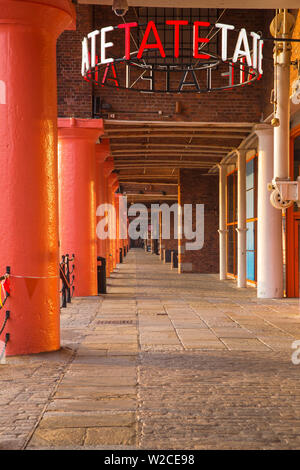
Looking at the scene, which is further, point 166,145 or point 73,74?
point 166,145

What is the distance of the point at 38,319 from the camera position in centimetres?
695

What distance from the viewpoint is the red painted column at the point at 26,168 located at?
6.84 m

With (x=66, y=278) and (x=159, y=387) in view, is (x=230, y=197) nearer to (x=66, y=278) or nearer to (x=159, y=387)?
(x=66, y=278)

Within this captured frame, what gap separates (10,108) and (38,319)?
2.43m

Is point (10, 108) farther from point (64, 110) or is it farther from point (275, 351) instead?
point (64, 110)

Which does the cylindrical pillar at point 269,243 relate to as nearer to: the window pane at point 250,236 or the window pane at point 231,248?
the window pane at point 250,236

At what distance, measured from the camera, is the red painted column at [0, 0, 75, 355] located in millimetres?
6836

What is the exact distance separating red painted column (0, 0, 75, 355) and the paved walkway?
0.50 m

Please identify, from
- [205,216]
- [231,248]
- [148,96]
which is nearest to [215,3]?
[148,96]

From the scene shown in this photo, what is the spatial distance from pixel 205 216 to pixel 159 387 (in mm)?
17891

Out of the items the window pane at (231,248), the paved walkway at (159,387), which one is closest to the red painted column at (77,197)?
the paved walkway at (159,387)

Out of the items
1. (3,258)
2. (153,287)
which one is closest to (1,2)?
(3,258)

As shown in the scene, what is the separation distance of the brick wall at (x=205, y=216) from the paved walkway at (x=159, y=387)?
12.7m

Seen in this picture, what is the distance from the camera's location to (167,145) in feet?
55.9
